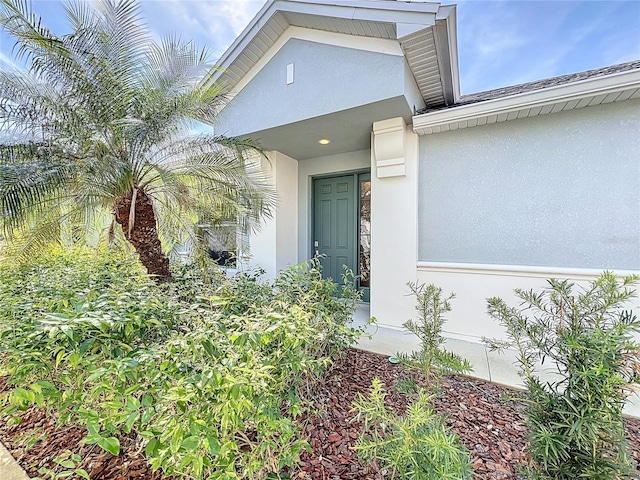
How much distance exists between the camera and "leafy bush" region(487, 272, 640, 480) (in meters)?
1.31

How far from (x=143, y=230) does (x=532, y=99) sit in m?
5.65

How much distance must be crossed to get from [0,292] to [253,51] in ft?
16.2

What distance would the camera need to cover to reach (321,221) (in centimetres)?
675

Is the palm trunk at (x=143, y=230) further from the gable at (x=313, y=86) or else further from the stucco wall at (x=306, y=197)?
the stucco wall at (x=306, y=197)

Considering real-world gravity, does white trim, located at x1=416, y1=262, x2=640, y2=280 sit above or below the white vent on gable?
below

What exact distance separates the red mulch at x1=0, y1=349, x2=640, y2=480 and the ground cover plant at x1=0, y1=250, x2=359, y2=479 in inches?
11.7

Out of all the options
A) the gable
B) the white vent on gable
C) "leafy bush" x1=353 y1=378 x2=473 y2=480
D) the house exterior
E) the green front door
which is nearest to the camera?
"leafy bush" x1=353 y1=378 x2=473 y2=480

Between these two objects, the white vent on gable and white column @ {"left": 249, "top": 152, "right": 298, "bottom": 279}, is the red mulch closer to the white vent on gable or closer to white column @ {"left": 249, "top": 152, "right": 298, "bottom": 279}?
white column @ {"left": 249, "top": 152, "right": 298, "bottom": 279}

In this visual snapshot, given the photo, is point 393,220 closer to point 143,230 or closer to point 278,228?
point 278,228

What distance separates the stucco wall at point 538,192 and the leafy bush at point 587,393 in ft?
9.06

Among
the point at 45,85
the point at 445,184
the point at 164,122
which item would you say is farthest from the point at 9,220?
the point at 445,184

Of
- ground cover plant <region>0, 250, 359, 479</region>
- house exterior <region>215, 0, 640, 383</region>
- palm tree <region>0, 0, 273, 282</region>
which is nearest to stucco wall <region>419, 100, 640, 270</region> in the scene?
house exterior <region>215, 0, 640, 383</region>

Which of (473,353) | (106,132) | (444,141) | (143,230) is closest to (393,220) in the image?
(444,141)

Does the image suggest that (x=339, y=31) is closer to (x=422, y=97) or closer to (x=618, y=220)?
(x=422, y=97)
